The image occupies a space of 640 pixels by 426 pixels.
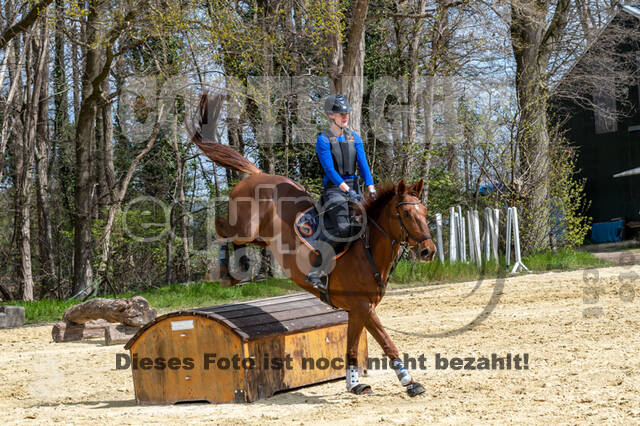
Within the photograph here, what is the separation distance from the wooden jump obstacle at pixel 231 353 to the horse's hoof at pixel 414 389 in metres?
1.27

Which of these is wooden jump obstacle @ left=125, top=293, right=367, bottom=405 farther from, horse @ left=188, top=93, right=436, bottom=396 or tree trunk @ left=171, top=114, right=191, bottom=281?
tree trunk @ left=171, top=114, right=191, bottom=281

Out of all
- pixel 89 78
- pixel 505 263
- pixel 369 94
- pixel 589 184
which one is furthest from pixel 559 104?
pixel 89 78

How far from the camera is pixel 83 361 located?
934 centimetres

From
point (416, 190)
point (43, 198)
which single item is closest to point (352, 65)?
point (416, 190)

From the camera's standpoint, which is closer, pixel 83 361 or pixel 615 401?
pixel 615 401

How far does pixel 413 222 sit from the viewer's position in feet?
18.9

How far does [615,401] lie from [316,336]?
9.70 feet

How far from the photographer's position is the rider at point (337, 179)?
6195 millimetres

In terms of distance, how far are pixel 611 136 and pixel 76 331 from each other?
2225 cm

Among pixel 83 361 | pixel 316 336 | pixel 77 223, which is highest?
pixel 77 223

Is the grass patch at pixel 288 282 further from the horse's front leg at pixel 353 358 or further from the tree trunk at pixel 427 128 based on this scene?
the horse's front leg at pixel 353 358

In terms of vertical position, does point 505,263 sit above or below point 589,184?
below

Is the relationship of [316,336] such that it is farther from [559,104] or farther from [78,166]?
[559,104]

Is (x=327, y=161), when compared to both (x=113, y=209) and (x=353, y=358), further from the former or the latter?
(x=113, y=209)
